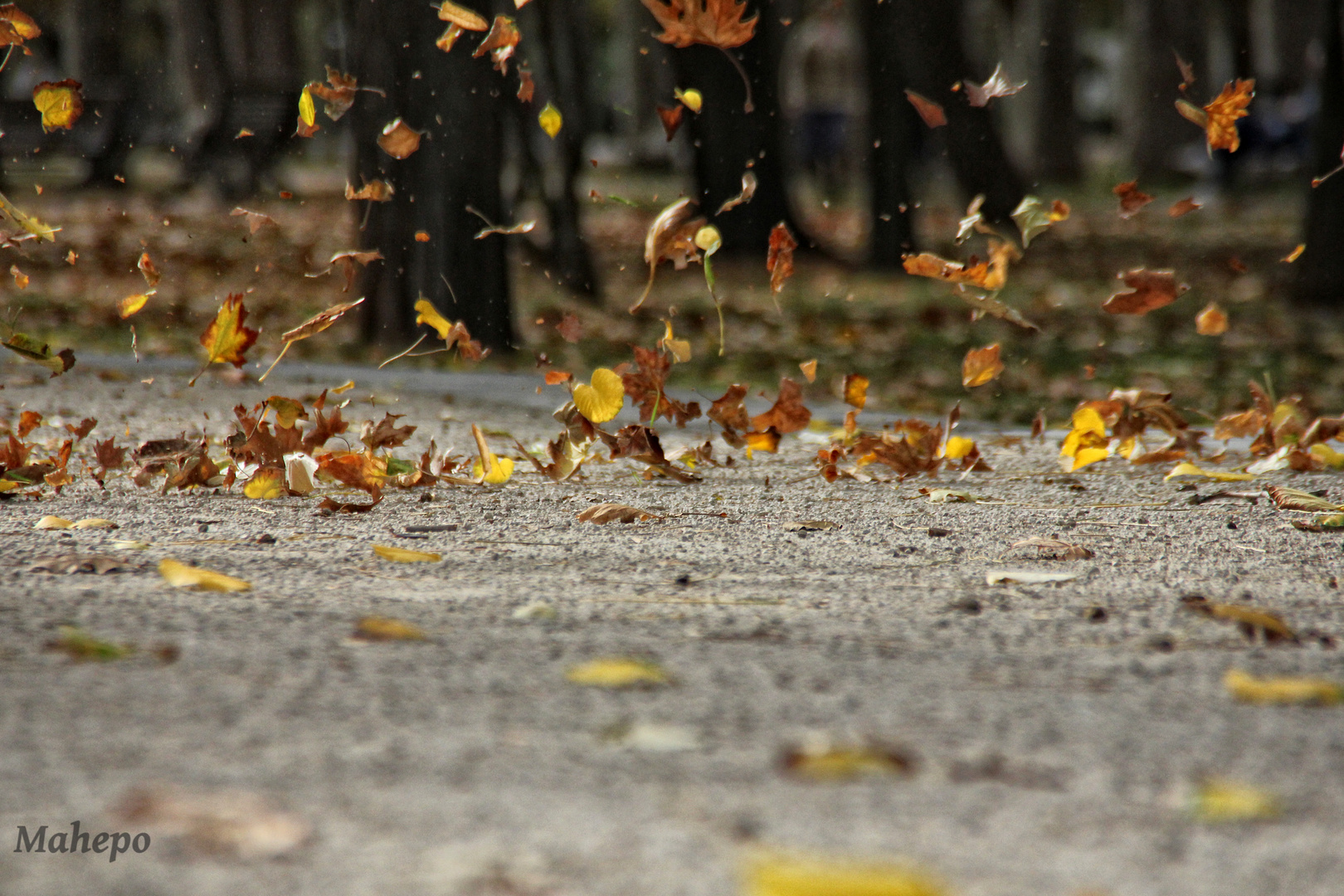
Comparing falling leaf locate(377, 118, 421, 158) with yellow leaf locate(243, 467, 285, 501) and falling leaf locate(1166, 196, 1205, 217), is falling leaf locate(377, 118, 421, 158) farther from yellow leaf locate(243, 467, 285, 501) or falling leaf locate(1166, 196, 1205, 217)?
falling leaf locate(1166, 196, 1205, 217)

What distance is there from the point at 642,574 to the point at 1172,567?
1.05m

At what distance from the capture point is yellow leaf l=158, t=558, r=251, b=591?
2641 mm

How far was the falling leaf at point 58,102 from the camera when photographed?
4.00 m

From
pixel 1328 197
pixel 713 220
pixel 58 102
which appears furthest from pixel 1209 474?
pixel 713 220

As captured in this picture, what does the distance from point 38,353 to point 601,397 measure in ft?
4.83

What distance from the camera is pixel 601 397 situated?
3.90 metres

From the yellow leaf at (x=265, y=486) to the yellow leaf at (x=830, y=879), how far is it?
8.08 ft

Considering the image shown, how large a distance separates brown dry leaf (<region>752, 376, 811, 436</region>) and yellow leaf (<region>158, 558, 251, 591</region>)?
6.30ft

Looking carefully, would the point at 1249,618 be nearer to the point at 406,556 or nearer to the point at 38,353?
the point at 406,556

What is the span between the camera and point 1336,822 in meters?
1.69

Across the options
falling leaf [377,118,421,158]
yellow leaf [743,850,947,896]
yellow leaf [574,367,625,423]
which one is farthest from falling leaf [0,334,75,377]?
yellow leaf [743,850,947,896]

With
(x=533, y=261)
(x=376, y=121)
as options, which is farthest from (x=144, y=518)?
(x=533, y=261)

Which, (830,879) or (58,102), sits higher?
(58,102)

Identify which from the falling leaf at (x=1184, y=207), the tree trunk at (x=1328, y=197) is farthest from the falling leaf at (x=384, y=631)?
the tree trunk at (x=1328, y=197)
